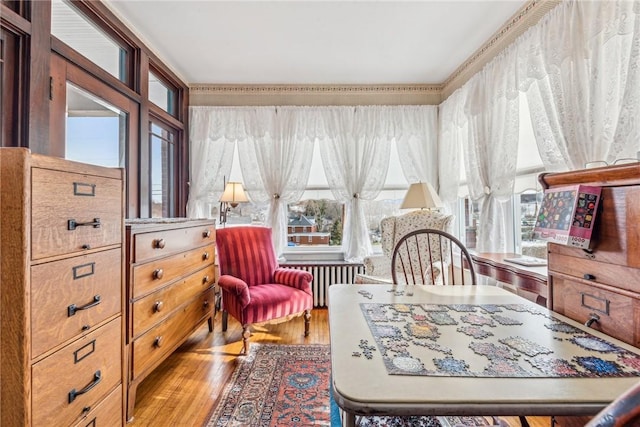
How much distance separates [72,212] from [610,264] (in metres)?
2.02

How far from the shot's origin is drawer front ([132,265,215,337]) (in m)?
1.81

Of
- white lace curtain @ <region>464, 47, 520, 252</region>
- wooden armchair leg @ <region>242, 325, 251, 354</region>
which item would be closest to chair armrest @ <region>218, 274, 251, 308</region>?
wooden armchair leg @ <region>242, 325, 251, 354</region>

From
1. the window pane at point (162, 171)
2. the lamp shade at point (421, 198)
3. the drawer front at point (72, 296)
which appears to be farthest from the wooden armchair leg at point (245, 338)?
the lamp shade at point (421, 198)

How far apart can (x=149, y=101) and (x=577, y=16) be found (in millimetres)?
3615

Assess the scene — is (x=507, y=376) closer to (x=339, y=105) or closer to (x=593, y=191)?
(x=593, y=191)

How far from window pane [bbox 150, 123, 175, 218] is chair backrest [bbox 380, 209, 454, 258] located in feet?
8.32

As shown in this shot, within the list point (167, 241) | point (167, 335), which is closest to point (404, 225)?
point (167, 241)

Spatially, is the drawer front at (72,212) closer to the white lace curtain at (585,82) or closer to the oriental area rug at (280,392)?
the oriental area rug at (280,392)

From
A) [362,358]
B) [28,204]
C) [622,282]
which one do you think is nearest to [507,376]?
[362,358]

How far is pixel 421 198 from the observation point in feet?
10.3

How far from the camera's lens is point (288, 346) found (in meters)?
2.69

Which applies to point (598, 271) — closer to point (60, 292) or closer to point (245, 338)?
point (60, 292)

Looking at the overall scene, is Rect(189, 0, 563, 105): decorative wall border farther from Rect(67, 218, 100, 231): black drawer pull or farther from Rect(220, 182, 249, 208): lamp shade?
Rect(67, 218, 100, 231): black drawer pull

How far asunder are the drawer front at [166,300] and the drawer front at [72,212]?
0.57 metres
